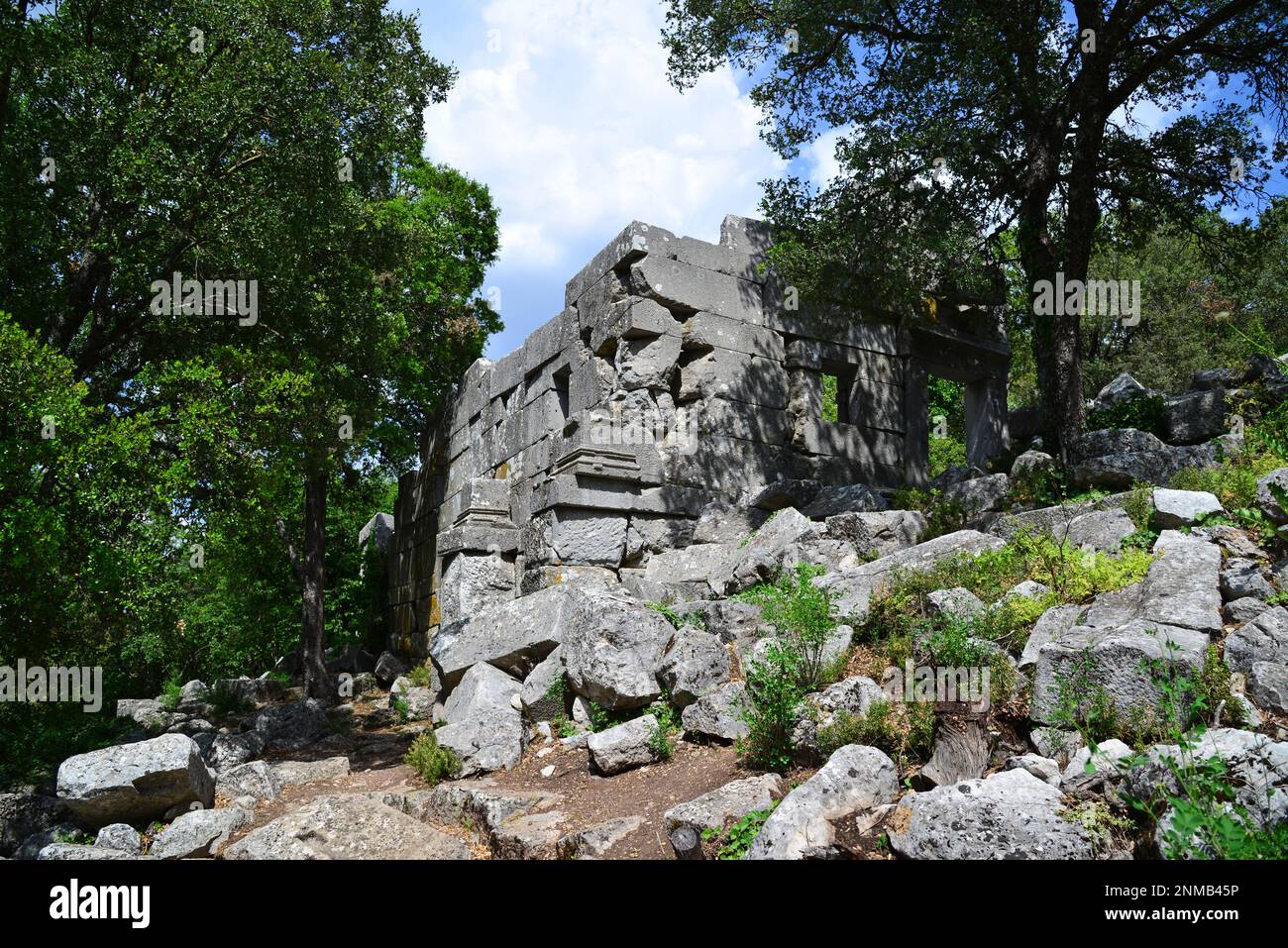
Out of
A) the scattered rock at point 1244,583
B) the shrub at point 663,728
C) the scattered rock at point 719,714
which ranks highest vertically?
the scattered rock at point 1244,583

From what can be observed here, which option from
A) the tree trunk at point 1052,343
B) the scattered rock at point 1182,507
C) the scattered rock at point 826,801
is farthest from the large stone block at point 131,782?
the tree trunk at point 1052,343

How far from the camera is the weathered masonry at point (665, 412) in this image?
12094 millimetres

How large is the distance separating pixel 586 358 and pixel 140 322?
17.7 feet

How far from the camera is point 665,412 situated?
12867mm

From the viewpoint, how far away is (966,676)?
18.2 feet

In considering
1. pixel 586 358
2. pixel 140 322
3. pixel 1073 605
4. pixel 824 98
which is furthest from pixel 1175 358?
pixel 140 322

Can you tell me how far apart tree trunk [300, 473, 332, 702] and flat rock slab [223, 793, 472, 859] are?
8641 millimetres

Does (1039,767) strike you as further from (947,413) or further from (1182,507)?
(947,413)

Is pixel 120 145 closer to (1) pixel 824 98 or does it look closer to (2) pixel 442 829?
(2) pixel 442 829

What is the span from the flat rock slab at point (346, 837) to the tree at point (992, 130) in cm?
785

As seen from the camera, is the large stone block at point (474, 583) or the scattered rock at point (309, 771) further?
the large stone block at point (474, 583)

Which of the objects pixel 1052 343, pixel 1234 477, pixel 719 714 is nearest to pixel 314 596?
pixel 719 714

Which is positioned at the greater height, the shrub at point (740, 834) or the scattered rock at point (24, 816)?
the shrub at point (740, 834)

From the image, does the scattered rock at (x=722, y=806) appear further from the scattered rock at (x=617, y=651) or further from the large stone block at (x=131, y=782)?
the large stone block at (x=131, y=782)
